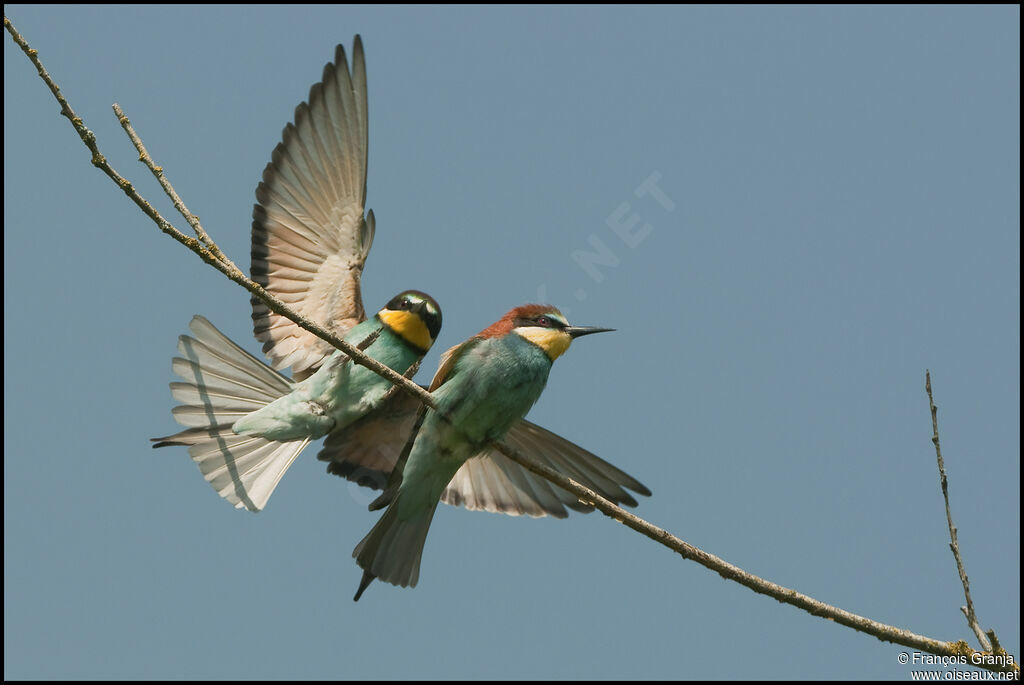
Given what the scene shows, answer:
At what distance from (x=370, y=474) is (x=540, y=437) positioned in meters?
0.77

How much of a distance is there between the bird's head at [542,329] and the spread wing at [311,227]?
0.98 m

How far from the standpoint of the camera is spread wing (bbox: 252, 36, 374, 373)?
13.2 feet

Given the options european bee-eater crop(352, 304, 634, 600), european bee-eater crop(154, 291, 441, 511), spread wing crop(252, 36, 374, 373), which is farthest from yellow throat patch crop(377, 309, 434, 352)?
european bee-eater crop(352, 304, 634, 600)

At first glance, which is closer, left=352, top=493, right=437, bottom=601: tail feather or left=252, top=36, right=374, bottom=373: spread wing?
left=352, top=493, right=437, bottom=601: tail feather

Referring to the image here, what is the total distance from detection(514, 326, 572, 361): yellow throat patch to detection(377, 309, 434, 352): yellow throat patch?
0.87 m

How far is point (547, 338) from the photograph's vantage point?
3.29 meters

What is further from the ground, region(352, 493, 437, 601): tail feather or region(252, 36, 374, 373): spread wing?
region(252, 36, 374, 373): spread wing

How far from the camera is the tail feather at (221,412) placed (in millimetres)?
3699

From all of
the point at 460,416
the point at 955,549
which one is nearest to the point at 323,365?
the point at 460,416

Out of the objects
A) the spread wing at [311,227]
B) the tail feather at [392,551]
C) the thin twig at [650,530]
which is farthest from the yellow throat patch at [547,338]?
the spread wing at [311,227]

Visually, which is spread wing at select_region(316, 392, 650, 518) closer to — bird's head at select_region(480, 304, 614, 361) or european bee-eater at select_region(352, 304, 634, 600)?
european bee-eater at select_region(352, 304, 634, 600)

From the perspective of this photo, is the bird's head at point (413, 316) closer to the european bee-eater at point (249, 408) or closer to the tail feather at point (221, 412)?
the european bee-eater at point (249, 408)

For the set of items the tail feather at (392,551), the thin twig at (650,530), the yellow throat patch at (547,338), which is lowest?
the tail feather at (392,551)

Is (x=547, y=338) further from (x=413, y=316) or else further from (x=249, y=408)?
(x=249, y=408)
